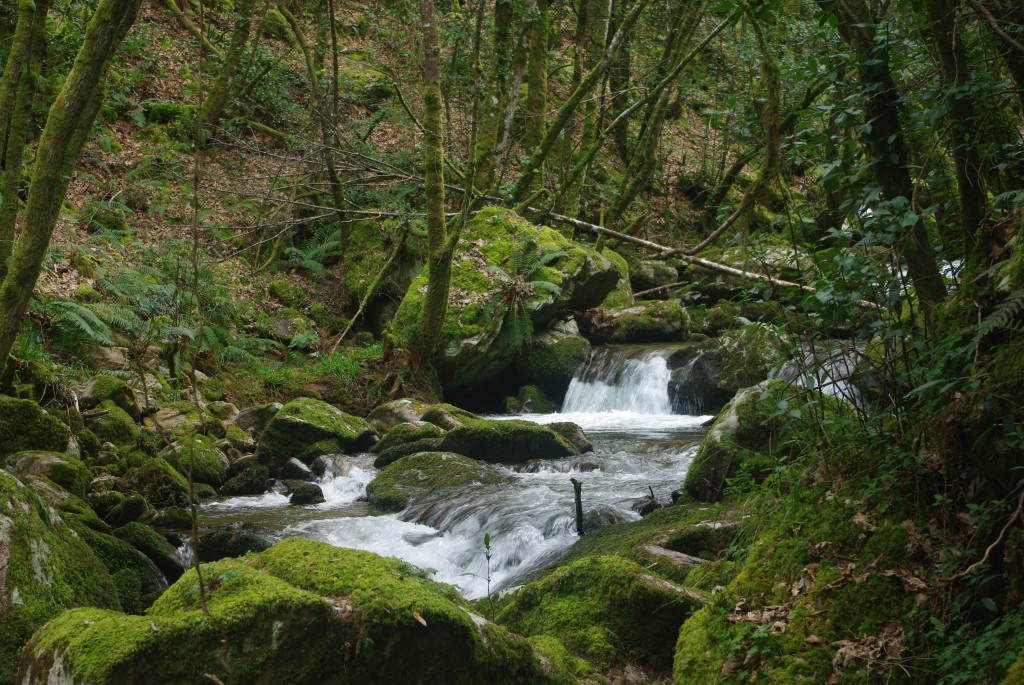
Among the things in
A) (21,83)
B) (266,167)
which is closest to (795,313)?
(21,83)

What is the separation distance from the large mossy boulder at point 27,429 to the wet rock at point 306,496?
8.45 feet

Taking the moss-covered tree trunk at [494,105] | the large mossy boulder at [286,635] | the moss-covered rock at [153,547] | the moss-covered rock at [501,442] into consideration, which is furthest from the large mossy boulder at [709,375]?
the large mossy boulder at [286,635]

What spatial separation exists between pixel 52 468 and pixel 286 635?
518 centimetres

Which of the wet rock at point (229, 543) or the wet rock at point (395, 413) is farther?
the wet rock at point (395, 413)

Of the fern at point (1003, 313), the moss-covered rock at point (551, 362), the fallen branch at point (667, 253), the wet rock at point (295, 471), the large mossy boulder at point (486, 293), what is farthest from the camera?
the moss-covered rock at point (551, 362)

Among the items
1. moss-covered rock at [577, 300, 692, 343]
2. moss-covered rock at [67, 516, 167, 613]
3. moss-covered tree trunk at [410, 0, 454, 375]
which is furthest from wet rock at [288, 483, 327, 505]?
moss-covered rock at [577, 300, 692, 343]

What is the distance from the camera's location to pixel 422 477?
9.45 metres

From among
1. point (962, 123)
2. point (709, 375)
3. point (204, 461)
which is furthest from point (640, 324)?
point (962, 123)

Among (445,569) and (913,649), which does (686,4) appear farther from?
(913,649)

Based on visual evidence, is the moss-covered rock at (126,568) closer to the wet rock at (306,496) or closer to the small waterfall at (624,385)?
the wet rock at (306,496)

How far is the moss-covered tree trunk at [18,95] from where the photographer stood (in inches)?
282

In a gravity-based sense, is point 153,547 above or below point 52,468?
below

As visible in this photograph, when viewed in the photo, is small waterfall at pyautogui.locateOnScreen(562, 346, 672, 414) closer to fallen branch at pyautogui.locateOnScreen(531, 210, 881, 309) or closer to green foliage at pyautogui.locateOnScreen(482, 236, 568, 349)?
green foliage at pyautogui.locateOnScreen(482, 236, 568, 349)

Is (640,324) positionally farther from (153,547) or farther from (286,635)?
(286,635)
